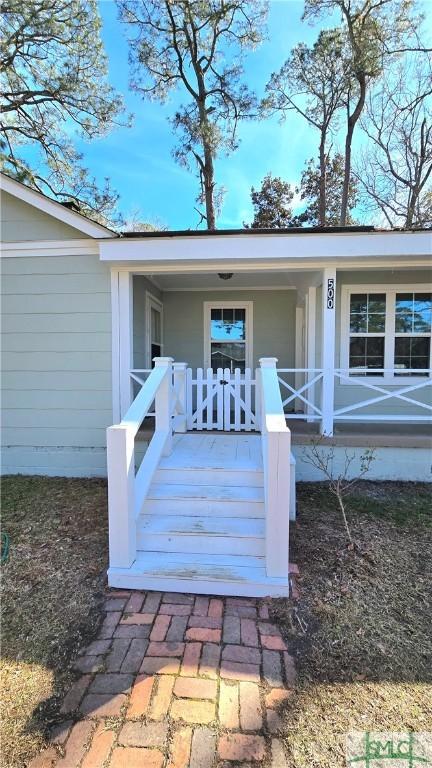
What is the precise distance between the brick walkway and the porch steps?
6.3 inches

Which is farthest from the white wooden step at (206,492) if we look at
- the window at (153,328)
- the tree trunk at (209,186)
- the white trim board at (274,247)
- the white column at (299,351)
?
the tree trunk at (209,186)

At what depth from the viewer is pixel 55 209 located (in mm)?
5105

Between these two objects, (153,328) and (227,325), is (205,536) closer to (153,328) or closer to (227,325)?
(153,328)

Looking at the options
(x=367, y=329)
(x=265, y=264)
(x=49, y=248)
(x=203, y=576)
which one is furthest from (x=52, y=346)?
(x=367, y=329)

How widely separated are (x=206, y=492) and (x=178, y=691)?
1563 mm

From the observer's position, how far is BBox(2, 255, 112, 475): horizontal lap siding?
536cm

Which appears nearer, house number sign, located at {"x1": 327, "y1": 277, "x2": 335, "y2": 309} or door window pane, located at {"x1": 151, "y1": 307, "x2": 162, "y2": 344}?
house number sign, located at {"x1": 327, "y1": 277, "x2": 335, "y2": 309}

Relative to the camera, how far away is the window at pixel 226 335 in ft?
25.3

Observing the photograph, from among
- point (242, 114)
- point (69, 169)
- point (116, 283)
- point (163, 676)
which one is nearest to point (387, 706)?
point (163, 676)

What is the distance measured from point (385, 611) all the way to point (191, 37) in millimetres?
17353

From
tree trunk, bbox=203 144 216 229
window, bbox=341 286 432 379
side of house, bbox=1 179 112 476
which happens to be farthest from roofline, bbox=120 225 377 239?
tree trunk, bbox=203 144 216 229

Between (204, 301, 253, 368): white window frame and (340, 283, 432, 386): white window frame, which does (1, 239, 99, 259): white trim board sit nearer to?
(204, 301, 253, 368): white window frame

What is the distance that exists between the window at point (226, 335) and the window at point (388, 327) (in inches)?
80.0

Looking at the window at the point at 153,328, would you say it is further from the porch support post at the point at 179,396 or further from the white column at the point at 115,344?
the porch support post at the point at 179,396
